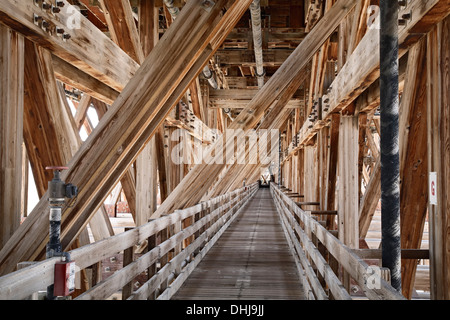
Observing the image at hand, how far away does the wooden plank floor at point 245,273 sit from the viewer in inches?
185

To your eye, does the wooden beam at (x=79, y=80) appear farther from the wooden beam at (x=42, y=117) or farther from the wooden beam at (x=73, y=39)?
the wooden beam at (x=42, y=117)

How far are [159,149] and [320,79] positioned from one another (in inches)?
153

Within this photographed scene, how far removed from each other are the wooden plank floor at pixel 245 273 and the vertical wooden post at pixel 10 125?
7.34 feet

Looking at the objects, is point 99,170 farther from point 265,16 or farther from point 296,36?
point 265,16

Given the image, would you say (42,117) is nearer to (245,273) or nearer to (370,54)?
(370,54)

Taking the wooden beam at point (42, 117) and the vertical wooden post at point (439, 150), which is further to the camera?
the wooden beam at point (42, 117)

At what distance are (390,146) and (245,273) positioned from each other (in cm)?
381

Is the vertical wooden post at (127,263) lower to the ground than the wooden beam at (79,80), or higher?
lower

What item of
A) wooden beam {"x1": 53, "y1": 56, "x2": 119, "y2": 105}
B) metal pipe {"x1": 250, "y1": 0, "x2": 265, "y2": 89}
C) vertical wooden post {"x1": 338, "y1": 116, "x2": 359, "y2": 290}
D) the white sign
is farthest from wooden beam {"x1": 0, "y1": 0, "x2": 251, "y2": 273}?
metal pipe {"x1": 250, "y1": 0, "x2": 265, "y2": 89}

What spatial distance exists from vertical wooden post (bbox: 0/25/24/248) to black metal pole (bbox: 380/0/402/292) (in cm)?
233

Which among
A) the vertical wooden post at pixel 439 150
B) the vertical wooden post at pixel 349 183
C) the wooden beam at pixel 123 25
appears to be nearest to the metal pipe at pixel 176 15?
the wooden beam at pixel 123 25

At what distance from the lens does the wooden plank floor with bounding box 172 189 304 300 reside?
4.70 meters

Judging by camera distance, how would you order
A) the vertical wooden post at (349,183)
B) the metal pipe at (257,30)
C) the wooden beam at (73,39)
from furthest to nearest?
the metal pipe at (257,30), the vertical wooden post at (349,183), the wooden beam at (73,39)
